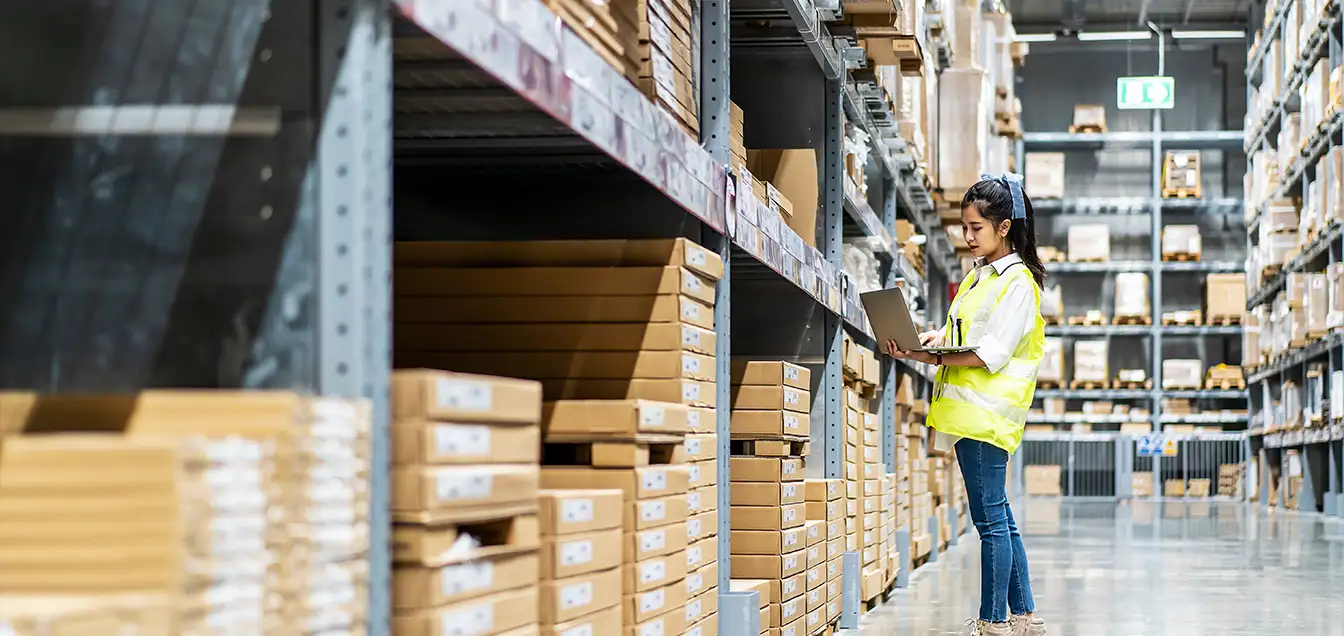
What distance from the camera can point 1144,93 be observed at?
21.1 m

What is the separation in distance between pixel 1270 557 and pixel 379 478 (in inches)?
387

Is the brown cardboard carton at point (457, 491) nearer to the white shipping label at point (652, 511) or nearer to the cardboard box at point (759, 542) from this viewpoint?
the white shipping label at point (652, 511)

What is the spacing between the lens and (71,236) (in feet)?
7.43

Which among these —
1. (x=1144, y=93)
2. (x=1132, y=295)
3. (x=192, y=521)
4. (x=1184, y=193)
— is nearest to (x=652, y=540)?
(x=192, y=521)

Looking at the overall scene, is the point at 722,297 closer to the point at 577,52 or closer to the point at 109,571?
the point at 577,52

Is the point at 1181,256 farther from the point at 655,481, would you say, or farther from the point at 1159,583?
the point at 655,481

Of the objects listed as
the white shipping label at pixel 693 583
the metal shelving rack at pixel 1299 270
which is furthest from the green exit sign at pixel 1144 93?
the white shipping label at pixel 693 583

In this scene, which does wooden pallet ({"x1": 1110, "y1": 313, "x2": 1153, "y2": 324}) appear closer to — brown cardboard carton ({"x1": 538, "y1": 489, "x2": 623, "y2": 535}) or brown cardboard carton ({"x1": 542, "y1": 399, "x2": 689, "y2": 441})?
brown cardboard carton ({"x1": 542, "y1": 399, "x2": 689, "y2": 441})

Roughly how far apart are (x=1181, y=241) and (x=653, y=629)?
73.4 ft

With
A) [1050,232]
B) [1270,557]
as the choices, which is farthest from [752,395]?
[1050,232]

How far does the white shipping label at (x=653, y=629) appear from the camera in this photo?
3.34 meters

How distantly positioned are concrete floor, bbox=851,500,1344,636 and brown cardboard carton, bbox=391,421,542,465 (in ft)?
14.0

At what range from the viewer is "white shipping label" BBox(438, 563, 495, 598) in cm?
226

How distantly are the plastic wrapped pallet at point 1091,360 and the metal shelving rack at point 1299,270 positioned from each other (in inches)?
85.7
